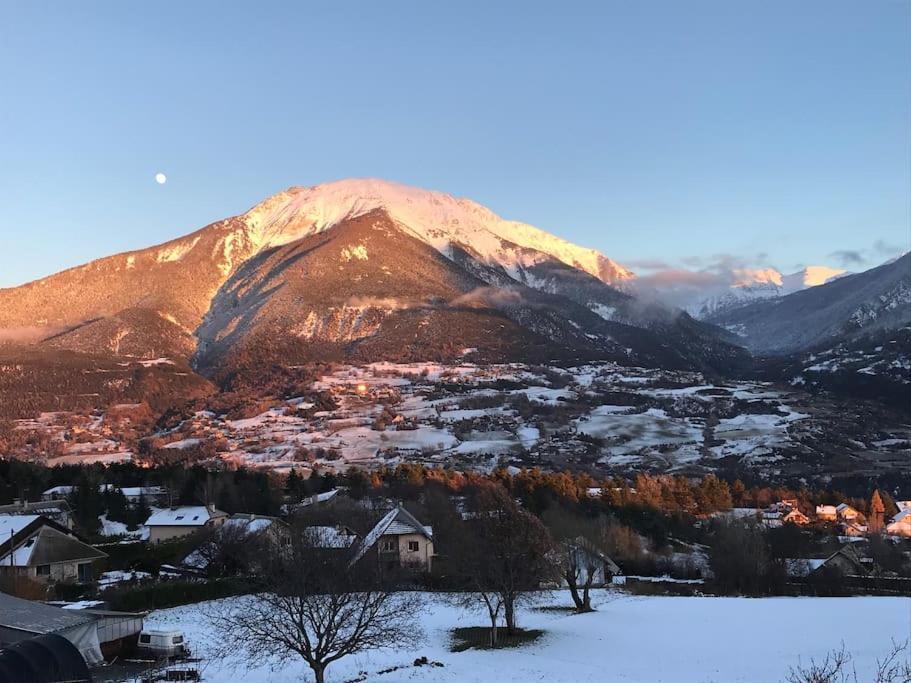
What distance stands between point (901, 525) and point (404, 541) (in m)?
57.9

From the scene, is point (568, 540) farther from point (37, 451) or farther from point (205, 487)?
point (37, 451)

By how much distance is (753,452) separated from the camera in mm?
134500

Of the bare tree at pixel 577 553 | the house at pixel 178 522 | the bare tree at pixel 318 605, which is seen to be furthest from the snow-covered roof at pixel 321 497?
the bare tree at pixel 318 605

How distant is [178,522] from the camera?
193 feet

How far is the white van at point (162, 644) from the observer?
2500 cm

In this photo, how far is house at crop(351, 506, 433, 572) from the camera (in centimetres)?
4681

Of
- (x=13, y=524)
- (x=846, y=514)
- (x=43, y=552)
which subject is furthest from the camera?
(x=846, y=514)

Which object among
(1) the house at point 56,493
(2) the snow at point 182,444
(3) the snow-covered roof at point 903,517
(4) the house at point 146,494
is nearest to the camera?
(1) the house at point 56,493

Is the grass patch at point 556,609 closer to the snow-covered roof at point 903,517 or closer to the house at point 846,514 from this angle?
the house at point 846,514

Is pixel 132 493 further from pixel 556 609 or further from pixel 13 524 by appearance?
pixel 556 609

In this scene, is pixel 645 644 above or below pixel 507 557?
below

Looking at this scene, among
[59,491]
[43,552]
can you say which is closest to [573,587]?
[43,552]

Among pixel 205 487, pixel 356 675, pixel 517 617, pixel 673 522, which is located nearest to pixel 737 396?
pixel 673 522

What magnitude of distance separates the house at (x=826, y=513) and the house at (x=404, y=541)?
48.6 meters
